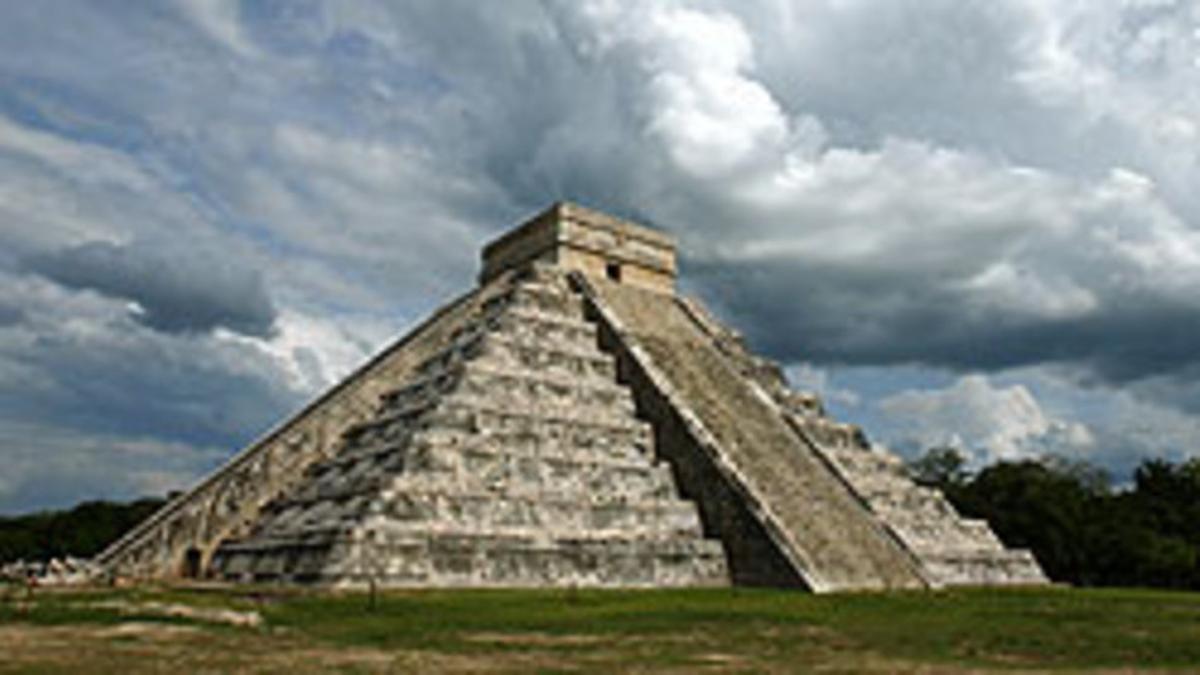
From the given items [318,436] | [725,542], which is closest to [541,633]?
[725,542]

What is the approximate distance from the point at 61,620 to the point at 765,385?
1989 cm

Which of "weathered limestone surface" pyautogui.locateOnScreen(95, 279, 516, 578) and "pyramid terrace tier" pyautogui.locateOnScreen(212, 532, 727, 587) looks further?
"weathered limestone surface" pyautogui.locateOnScreen(95, 279, 516, 578)

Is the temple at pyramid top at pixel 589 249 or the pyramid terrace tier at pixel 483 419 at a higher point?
the temple at pyramid top at pixel 589 249

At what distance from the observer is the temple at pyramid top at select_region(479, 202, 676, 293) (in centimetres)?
3011

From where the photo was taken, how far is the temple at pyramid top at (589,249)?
30.1 m

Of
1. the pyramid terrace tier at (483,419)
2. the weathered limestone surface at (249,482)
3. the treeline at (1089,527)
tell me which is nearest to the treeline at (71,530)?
the weathered limestone surface at (249,482)

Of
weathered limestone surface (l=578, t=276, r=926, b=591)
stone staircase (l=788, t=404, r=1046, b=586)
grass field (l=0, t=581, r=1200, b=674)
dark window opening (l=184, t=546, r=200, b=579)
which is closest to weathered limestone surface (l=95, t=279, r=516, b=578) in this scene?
dark window opening (l=184, t=546, r=200, b=579)

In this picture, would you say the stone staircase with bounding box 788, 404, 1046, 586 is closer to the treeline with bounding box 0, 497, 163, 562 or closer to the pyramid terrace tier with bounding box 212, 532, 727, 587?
the pyramid terrace tier with bounding box 212, 532, 727, 587

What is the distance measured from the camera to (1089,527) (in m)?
35.2

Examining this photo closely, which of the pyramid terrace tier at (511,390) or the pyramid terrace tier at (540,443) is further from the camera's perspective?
the pyramid terrace tier at (511,390)

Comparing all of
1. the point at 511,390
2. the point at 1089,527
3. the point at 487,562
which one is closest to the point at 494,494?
the point at 487,562

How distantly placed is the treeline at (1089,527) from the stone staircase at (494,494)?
1977 centimetres

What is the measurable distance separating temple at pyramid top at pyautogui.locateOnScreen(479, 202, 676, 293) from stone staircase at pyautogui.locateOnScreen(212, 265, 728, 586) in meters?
5.98

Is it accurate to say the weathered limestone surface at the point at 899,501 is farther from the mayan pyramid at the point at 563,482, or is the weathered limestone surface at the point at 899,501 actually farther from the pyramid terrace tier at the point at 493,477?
the pyramid terrace tier at the point at 493,477
